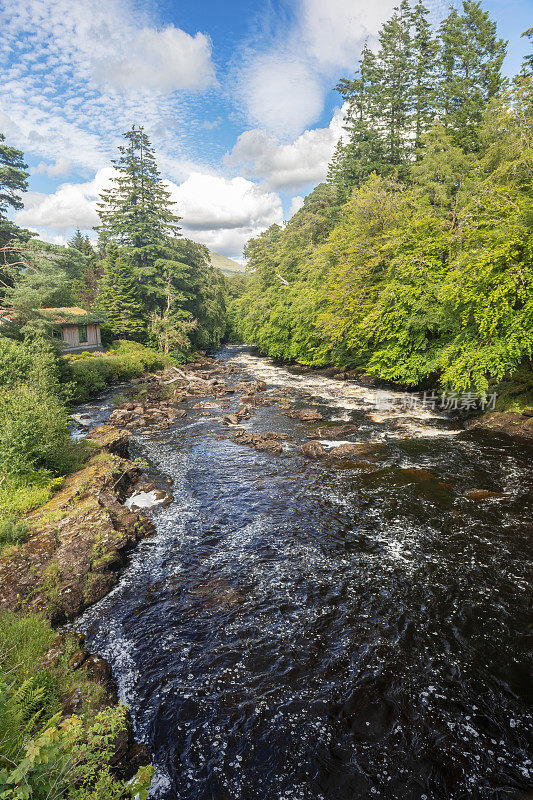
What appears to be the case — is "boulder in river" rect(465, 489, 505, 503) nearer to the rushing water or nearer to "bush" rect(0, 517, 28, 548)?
the rushing water

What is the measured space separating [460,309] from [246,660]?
1985cm

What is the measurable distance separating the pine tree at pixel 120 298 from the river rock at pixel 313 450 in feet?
112

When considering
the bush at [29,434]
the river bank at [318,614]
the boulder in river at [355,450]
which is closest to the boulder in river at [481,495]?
the river bank at [318,614]

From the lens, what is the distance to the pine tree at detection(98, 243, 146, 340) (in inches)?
1695

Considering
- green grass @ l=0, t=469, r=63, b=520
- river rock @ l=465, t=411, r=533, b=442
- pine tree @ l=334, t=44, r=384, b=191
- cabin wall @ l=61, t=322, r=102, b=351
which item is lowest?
green grass @ l=0, t=469, r=63, b=520

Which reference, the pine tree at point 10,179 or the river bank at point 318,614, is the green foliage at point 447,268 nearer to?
the river bank at point 318,614

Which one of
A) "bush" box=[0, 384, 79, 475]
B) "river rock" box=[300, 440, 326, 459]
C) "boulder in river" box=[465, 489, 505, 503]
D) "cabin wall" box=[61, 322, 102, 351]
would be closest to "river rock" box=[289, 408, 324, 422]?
"river rock" box=[300, 440, 326, 459]

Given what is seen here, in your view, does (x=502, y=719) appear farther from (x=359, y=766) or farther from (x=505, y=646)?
(x=359, y=766)

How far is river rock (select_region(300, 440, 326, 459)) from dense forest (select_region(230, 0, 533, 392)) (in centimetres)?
772

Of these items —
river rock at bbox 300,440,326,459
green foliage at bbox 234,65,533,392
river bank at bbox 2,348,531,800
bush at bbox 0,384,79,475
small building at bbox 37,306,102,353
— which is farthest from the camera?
small building at bbox 37,306,102,353

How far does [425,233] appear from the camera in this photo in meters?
22.1

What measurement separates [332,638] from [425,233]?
23.3m

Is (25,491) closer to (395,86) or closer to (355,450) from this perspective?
(355,450)

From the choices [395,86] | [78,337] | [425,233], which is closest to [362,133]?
[395,86]
